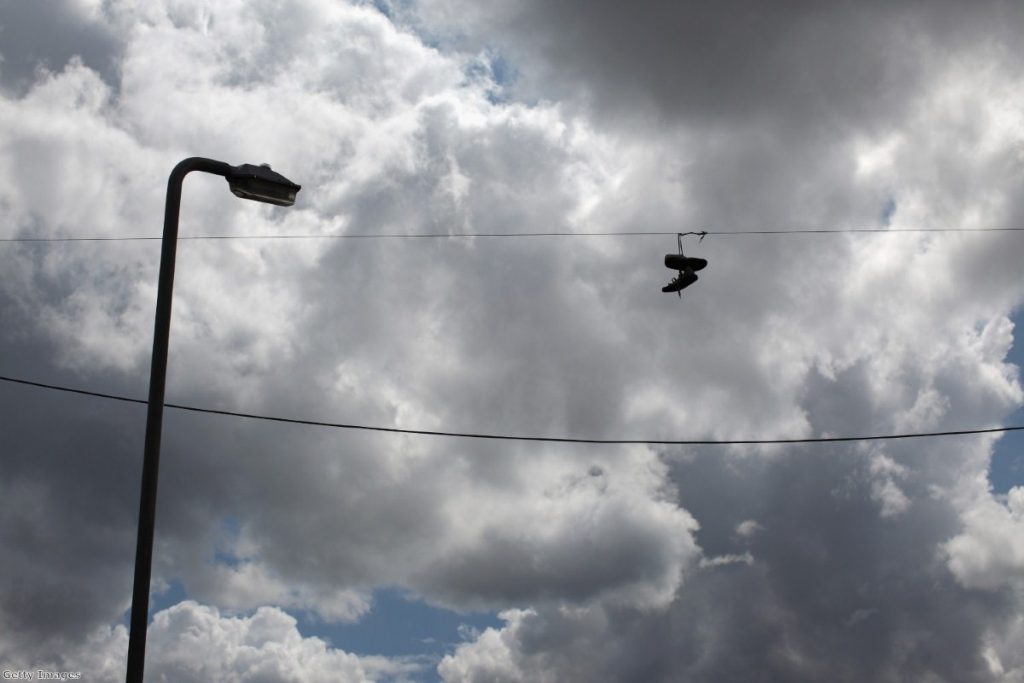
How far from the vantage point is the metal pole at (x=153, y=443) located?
7.94m

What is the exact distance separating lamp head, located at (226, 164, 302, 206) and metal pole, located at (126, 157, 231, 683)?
2.05 ft

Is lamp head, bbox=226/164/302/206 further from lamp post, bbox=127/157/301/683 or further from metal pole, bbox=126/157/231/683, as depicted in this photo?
metal pole, bbox=126/157/231/683

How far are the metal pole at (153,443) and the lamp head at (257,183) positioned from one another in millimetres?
625

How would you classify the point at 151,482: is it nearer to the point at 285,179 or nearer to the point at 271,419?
the point at 285,179

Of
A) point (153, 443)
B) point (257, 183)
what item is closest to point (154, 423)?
point (153, 443)

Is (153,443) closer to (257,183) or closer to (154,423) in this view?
(154,423)

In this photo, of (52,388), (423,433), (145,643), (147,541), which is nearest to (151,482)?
(147,541)

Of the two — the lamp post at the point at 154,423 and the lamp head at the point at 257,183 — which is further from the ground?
the lamp head at the point at 257,183

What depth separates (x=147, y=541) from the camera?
26.3 feet

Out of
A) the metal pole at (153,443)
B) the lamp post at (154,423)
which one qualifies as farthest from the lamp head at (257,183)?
the metal pole at (153,443)

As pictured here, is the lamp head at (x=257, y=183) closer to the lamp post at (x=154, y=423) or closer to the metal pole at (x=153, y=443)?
the lamp post at (x=154, y=423)

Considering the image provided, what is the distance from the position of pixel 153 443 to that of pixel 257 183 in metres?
2.58

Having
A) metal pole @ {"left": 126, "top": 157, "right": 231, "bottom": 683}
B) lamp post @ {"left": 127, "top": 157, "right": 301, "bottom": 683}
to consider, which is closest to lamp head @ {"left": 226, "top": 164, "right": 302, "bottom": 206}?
lamp post @ {"left": 127, "top": 157, "right": 301, "bottom": 683}

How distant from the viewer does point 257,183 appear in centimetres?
957
